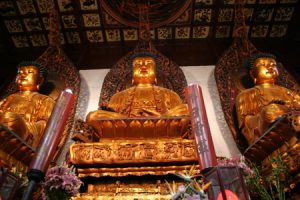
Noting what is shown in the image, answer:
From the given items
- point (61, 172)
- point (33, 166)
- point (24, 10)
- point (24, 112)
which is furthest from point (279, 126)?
point (24, 10)

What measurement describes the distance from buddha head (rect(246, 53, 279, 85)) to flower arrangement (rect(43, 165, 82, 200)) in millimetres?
3226

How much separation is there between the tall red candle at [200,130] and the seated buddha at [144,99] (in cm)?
174

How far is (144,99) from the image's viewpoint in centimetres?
392

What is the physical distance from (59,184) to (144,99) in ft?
7.80

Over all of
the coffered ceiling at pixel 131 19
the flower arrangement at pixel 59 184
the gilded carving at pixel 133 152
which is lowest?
the flower arrangement at pixel 59 184

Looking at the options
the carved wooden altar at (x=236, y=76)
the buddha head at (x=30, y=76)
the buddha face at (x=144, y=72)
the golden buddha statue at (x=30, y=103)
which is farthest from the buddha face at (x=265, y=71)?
the buddha head at (x=30, y=76)

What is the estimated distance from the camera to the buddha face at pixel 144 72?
4312 millimetres

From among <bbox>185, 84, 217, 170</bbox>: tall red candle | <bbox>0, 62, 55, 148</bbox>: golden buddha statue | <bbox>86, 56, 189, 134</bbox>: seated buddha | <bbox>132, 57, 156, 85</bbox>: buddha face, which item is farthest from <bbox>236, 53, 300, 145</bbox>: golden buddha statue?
<bbox>0, 62, 55, 148</bbox>: golden buddha statue

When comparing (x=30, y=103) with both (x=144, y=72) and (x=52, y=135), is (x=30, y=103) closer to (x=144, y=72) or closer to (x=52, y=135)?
(x=144, y=72)

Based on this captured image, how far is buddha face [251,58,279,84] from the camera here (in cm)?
414

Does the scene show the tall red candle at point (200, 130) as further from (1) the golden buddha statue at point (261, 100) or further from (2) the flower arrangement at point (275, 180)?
(1) the golden buddha statue at point (261, 100)

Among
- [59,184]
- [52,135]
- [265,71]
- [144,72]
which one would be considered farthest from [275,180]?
[144,72]

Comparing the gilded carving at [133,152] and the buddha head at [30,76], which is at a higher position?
the buddha head at [30,76]

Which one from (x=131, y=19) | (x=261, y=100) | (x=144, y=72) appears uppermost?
(x=131, y=19)
